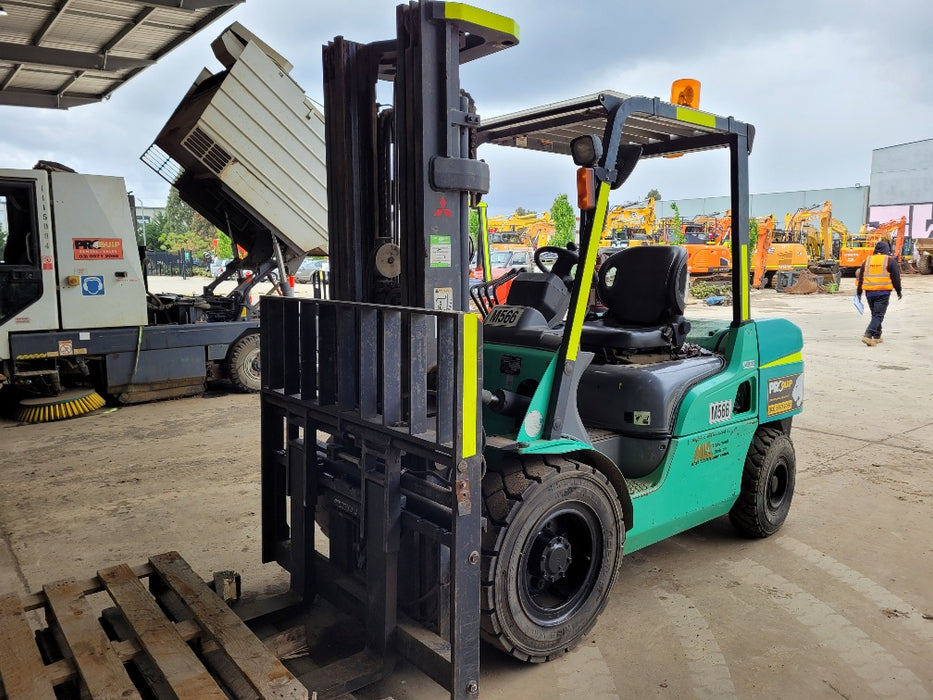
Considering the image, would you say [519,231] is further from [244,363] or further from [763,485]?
[763,485]

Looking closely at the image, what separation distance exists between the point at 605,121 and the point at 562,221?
25.4 meters

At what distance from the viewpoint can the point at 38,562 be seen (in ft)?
13.6

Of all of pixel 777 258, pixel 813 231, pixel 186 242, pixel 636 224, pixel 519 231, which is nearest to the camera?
pixel 777 258

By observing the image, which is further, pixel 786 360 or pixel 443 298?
pixel 786 360

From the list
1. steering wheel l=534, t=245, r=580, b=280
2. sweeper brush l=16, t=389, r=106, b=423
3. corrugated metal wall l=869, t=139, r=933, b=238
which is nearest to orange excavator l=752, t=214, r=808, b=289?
sweeper brush l=16, t=389, r=106, b=423

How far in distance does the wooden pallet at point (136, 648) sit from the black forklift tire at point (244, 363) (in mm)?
5831

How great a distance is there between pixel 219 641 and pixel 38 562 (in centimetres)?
209

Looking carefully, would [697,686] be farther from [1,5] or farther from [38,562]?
[1,5]

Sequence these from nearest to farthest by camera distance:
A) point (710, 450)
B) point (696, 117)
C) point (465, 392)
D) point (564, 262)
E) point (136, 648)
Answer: point (465, 392), point (136, 648), point (696, 117), point (710, 450), point (564, 262)

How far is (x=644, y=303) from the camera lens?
4090mm

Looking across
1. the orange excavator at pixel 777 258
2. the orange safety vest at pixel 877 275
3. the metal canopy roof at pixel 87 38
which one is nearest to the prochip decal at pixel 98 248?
the metal canopy roof at pixel 87 38

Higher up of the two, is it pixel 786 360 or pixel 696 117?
pixel 696 117

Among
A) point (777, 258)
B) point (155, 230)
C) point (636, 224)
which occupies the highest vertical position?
point (155, 230)

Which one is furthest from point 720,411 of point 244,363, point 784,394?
point 244,363
